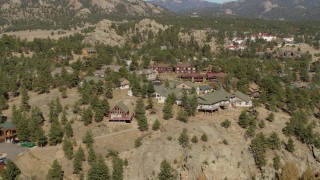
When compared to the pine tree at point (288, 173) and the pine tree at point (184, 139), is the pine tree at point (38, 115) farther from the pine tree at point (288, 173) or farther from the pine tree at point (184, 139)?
the pine tree at point (288, 173)

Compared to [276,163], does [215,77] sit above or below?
above

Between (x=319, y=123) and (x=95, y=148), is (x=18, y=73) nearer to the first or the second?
(x=95, y=148)

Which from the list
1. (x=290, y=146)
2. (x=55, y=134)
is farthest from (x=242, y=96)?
(x=55, y=134)

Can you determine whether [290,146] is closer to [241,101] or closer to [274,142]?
[274,142]

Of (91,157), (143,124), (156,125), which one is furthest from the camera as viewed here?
(156,125)

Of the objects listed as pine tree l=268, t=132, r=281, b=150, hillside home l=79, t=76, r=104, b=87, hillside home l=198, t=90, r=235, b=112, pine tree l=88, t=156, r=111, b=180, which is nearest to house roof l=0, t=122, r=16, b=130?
pine tree l=88, t=156, r=111, b=180

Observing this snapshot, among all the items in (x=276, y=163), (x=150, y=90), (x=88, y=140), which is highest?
(x=150, y=90)

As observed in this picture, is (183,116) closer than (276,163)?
No
